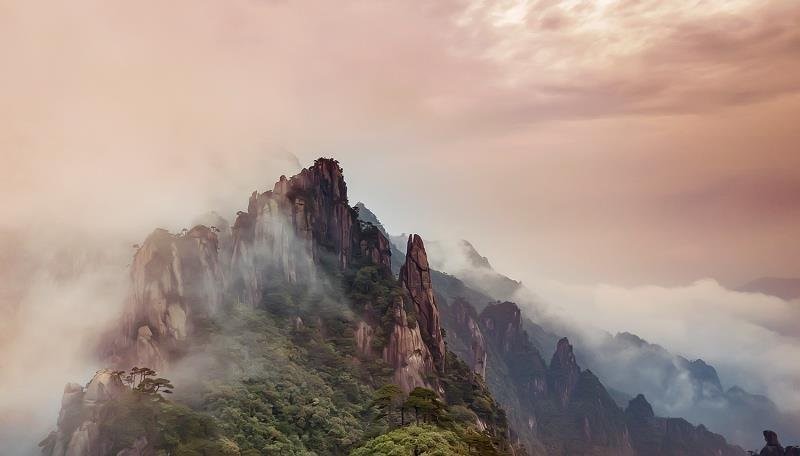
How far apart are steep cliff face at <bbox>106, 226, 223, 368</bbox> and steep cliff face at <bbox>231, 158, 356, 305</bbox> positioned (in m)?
10.9

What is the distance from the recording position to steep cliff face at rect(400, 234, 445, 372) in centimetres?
13575

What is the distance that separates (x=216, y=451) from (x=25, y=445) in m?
41.2

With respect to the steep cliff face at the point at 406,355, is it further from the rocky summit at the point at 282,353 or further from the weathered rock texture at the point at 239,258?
the weathered rock texture at the point at 239,258

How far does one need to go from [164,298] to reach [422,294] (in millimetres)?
62247

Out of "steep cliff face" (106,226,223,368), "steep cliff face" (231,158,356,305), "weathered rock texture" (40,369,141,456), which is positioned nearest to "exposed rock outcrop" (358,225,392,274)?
"steep cliff face" (231,158,356,305)

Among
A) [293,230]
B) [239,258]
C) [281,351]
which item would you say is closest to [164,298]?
[281,351]

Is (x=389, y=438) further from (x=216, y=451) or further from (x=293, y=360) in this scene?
(x=293, y=360)

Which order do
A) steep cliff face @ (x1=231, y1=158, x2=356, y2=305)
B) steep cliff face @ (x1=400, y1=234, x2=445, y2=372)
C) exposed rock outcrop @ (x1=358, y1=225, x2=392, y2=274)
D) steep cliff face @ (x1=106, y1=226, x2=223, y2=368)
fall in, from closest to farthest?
steep cliff face @ (x1=106, y1=226, x2=223, y2=368) → steep cliff face @ (x1=231, y1=158, x2=356, y2=305) → steep cliff face @ (x1=400, y1=234, x2=445, y2=372) → exposed rock outcrop @ (x1=358, y1=225, x2=392, y2=274)

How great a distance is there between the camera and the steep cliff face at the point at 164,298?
88000 mm

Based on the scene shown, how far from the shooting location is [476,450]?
6838 cm

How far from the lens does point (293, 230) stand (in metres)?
130

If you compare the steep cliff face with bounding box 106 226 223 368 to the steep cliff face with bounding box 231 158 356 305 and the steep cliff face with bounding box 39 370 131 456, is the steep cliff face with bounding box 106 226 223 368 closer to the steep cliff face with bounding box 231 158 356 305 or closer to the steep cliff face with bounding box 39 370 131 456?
the steep cliff face with bounding box 231 158 356 305

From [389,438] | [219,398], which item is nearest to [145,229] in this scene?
[219,398]

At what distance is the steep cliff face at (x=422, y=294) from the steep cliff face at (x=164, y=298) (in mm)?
47365
